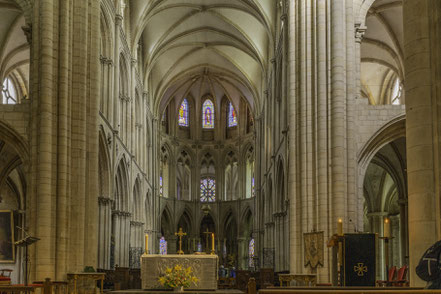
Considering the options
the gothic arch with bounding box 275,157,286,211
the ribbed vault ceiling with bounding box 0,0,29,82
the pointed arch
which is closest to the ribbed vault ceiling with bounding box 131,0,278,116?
the ribbed vault ceiling with bounding box 0,0,29,82

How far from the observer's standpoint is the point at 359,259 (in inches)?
514

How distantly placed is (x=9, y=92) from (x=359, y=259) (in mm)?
25721

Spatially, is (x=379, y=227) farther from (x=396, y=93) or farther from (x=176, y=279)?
(x=176, y=279)

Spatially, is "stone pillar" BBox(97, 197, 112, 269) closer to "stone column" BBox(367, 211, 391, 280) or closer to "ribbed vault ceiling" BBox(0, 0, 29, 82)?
"ribbed vault ceiling" BBox(0, 0, 29, 82)

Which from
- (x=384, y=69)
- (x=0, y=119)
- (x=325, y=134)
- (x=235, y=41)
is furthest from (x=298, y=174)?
(x=235, y=41)

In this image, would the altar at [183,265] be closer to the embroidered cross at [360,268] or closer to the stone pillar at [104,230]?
the embroidered cross at [360,268]

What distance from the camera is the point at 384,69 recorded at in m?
32.8

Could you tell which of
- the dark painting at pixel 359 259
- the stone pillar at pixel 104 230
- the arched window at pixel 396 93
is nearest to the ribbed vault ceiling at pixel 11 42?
the stone pillar at pixel 104 230

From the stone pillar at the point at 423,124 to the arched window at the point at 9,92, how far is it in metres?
27.1

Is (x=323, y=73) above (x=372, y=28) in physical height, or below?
below

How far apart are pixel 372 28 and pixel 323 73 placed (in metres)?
8.83

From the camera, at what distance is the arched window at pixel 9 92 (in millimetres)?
33781

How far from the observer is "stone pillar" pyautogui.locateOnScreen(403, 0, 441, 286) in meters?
9.90

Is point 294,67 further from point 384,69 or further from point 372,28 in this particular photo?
point 384,69
